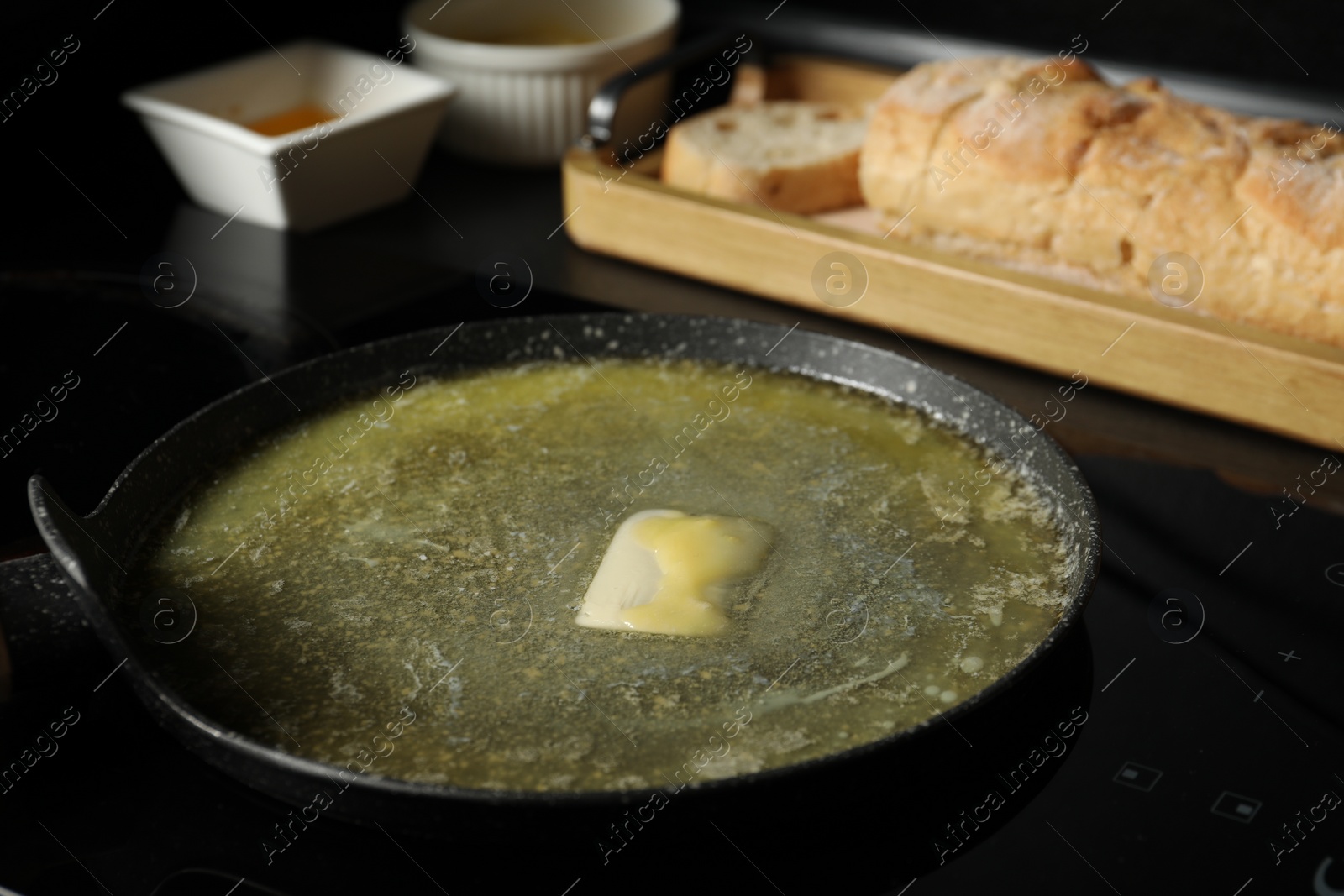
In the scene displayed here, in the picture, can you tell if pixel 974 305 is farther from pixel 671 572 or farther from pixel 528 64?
pixel 528 64

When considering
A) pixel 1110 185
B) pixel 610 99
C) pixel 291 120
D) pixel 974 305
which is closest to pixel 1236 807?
pixel 974 305

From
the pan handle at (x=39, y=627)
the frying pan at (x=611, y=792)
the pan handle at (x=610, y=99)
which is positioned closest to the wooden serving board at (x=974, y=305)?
the pan handle at (x=610, y=99)

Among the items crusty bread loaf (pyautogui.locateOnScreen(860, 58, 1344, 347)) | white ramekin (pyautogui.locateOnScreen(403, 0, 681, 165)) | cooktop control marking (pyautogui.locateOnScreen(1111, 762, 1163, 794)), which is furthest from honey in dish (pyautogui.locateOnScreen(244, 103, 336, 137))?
cooktop control marking (pyautogui.locateOnScreen(1111, 762, 1163, 794))

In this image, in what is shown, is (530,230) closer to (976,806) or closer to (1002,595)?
(1002,595)

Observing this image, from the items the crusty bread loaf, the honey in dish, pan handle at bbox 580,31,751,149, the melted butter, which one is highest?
the honey in dish

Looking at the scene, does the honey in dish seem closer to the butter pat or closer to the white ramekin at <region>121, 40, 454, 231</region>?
the white ramekin at <region>121, 40, 454, 231</region>

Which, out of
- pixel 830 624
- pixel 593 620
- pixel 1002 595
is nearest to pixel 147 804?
pixel 593 620
